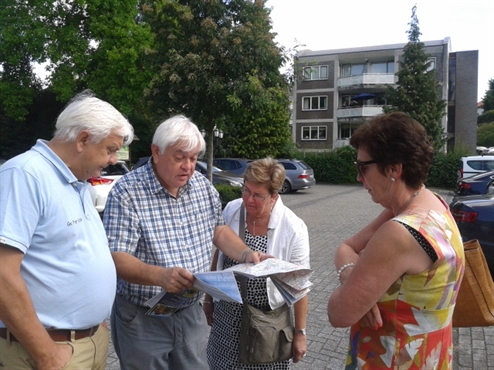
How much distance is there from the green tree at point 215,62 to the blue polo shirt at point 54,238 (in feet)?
28.7

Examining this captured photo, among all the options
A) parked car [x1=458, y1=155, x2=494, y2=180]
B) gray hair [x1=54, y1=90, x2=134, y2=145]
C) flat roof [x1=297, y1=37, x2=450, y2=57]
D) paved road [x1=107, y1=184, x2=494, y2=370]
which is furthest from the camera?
flat roof [x1=297, y1=37, x2=450, y2=57]

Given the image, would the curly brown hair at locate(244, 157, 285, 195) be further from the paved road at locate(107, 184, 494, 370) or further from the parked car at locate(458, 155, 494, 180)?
the parked car at locate(458, 155, 494, 180)

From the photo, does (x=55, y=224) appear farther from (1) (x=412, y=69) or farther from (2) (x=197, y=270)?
(1) (x=412, y=69)

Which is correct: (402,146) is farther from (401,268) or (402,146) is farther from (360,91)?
(360,91)

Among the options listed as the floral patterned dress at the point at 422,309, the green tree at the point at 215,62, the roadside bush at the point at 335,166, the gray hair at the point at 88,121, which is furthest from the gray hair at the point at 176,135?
the roadside bush at the point at 335,166

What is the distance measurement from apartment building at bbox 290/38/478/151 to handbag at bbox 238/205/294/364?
35757mm

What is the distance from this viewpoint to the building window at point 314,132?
41.2 m

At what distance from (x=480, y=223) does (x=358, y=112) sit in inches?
1335

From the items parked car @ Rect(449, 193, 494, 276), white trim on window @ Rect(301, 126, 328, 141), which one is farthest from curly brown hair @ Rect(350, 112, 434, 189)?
white trim on window @ Rect(301, 126, 328, 141)

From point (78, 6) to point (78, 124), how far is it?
810 inches

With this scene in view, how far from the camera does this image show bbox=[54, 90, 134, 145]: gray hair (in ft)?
5.84

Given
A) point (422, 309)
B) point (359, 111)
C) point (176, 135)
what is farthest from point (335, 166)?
point (422, 309)

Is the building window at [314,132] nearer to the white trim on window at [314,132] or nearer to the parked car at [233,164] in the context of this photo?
the white trim on window at [314,132]

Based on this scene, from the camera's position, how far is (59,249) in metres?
1.67
